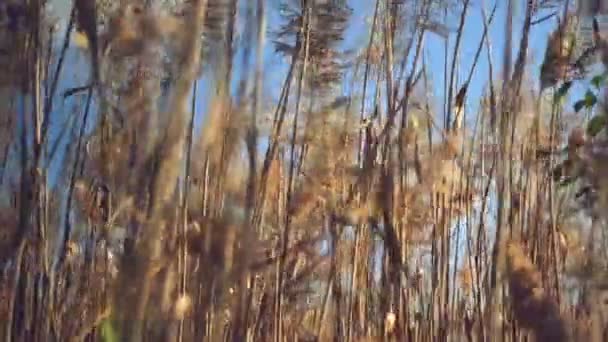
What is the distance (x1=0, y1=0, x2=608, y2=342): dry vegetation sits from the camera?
79 centimetres

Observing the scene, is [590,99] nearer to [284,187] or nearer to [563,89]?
[563,89]

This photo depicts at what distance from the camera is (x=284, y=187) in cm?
197

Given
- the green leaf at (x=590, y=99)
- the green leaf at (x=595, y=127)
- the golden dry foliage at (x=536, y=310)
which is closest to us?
the golden dry foliage at (x=536, y=310)

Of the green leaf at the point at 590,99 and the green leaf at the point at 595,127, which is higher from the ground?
the green leaf at the point at 590,99

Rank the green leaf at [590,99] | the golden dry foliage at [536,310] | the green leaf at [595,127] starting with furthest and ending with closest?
the green leaf at [590,99]
the green leaf at [595,127]
the golden dry foliage at [536,310]

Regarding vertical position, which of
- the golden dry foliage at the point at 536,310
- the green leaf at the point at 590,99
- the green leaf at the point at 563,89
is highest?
the green leaf at the point at 563,89

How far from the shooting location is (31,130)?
1158 millimetres

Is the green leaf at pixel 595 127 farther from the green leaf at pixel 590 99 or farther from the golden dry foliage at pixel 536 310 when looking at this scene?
the golden dry foliage at pixel 536 310

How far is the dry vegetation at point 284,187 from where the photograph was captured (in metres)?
0.79

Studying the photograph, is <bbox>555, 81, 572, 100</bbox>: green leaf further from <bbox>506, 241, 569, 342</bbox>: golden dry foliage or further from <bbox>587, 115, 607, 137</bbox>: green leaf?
<bbox>506, 241, 569, 342</bbox>: golden dry foliage

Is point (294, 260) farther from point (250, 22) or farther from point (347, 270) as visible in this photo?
point (250, 22)

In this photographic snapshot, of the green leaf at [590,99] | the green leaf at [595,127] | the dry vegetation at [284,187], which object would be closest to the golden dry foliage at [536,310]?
the dry vegetation at [284,187]

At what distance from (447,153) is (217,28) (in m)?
1.06

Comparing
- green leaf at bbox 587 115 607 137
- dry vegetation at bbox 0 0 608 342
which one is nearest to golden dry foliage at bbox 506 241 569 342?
dry vegetation at bbox 0 0 608 342
